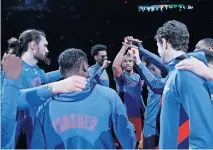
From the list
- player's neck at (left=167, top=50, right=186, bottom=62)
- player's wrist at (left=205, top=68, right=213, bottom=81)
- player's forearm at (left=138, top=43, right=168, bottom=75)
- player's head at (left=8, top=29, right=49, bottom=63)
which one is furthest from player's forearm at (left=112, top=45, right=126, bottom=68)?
player's wrist at (left=205, top=68, right=213, bottom=81)

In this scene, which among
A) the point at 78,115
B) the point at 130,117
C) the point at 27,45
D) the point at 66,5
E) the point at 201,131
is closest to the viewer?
the point at 201,131

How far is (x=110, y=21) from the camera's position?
5.32 m

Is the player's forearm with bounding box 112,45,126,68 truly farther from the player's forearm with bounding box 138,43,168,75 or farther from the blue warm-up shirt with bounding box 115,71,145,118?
the player's forearm with bounding box 138,43,168,75

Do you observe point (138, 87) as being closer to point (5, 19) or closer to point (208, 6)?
point (5, 19)

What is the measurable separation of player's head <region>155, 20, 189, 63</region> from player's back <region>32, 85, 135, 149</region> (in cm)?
44

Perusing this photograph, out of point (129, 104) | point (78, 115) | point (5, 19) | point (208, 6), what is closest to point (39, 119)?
point (78, 115)

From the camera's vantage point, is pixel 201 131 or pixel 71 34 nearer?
pixel 201 131

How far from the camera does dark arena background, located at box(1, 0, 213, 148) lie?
490 centimetres

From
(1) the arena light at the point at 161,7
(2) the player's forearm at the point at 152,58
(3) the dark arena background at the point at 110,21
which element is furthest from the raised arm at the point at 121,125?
(1) the arena light at the point at 161,7

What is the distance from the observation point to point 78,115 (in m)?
1.88

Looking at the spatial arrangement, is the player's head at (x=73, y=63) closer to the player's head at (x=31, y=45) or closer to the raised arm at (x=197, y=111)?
the raised arm at (x=197, y=111)

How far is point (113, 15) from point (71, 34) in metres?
0.76

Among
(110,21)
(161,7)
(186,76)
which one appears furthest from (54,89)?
(110,21)

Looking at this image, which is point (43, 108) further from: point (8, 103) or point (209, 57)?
point (209, 57)
